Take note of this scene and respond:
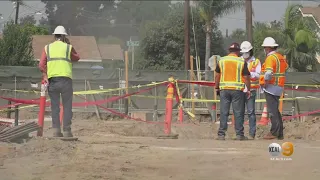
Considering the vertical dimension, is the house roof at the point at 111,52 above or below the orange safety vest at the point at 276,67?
above

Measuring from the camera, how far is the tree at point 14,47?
34156 millimetres

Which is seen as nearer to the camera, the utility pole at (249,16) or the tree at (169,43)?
the utility pole at (249,16)

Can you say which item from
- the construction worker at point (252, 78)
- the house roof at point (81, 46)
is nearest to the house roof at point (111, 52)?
the house roof at point (81, 46)

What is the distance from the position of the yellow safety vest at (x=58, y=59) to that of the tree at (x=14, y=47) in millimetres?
25969

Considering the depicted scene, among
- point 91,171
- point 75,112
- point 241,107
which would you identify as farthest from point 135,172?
point 75,112

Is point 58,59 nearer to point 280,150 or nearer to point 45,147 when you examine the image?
point 45,147

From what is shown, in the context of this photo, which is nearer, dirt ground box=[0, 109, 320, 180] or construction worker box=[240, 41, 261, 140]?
dirt ground box=[0, 109, 320, 180]

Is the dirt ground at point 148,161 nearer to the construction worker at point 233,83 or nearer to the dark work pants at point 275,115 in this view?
the construction worker at point 233,83

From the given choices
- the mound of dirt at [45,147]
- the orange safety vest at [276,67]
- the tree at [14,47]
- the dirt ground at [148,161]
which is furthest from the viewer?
the tree at [14,47]

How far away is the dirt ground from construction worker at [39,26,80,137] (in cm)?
58

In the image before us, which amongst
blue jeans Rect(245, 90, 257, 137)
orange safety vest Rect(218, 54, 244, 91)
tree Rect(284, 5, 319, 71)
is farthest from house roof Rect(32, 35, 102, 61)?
orange safety vest Rect(218, 54, 244, 91)

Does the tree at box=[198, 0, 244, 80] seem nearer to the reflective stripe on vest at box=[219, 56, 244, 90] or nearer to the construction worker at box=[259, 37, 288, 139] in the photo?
the construction worker at box=[259, 37, 288, 139]

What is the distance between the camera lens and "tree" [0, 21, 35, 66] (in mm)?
34156

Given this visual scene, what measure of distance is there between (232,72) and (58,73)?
3155 mm
